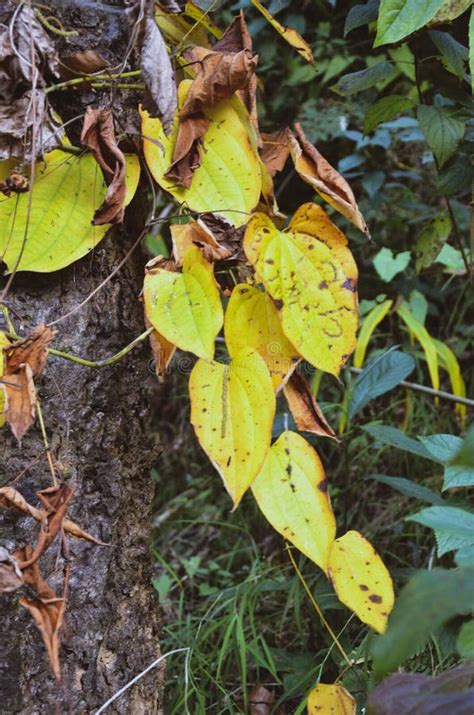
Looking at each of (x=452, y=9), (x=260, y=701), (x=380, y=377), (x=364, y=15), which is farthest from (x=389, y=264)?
(x=260, y=701)

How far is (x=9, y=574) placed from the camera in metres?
0.73

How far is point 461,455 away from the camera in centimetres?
47

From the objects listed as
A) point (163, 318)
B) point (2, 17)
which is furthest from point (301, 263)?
point (2, 17)

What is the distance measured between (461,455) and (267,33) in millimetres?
1799

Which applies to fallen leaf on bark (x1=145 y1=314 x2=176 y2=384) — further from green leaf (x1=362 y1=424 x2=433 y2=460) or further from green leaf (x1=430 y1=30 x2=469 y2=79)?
green leaf (x1=430 y1=30 x2=469 y2=79)

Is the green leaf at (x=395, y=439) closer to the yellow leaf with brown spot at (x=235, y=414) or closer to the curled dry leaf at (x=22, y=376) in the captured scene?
the yellow leaf with brown spot at (x=235, y=414)

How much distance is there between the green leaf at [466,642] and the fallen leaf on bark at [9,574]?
41cm

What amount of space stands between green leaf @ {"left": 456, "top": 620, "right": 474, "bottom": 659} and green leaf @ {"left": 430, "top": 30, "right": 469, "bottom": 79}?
814 mm

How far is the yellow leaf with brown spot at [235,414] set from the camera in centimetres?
80

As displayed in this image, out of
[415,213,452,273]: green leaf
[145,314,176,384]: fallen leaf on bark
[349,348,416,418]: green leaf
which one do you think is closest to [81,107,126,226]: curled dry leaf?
[145,314,176,384]: fallen leaf on bark

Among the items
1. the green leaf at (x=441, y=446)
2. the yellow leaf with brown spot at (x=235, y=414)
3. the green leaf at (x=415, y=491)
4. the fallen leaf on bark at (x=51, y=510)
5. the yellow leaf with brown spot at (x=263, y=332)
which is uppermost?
the yellow leaf with brown spot at (x=263, y=332)

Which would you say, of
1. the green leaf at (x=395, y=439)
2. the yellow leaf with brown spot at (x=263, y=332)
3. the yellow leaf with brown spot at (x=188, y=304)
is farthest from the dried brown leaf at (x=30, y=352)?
the green leaf at (x=395, y=439)

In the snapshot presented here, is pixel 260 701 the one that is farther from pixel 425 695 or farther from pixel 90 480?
pixel 425 695

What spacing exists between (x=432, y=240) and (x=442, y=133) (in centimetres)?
35
